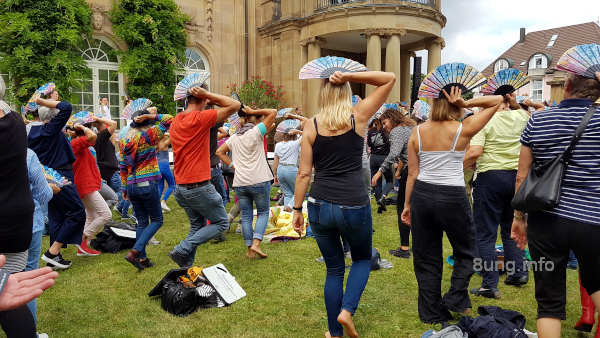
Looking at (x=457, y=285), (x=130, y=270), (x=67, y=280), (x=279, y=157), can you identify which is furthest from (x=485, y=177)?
(x=67, y=280)

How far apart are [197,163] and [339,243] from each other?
1848mm

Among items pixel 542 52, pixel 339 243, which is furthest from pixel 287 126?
pixel 542 52

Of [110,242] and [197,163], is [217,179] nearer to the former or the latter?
[110,242]

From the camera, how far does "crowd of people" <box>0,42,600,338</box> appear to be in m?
2.38

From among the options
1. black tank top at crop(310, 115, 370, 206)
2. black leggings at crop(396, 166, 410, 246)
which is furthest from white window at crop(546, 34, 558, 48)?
black tank top at crop(310, 115, 370, 206)

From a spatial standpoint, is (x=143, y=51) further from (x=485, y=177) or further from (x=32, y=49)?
(x=485, y=177)

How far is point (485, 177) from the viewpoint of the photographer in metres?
4.32

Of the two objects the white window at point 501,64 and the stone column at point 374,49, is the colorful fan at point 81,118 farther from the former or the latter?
the white window at point 501,64

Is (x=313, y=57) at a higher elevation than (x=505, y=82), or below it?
higher

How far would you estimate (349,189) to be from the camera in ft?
9.80

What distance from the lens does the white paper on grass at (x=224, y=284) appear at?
4191 millimetres

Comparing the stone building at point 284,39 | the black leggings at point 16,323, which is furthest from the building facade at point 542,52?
the black leggings at point 16,323

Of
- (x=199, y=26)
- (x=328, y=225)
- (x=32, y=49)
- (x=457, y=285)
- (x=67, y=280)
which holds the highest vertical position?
(x=199, y=26)

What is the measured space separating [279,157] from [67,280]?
378cm
